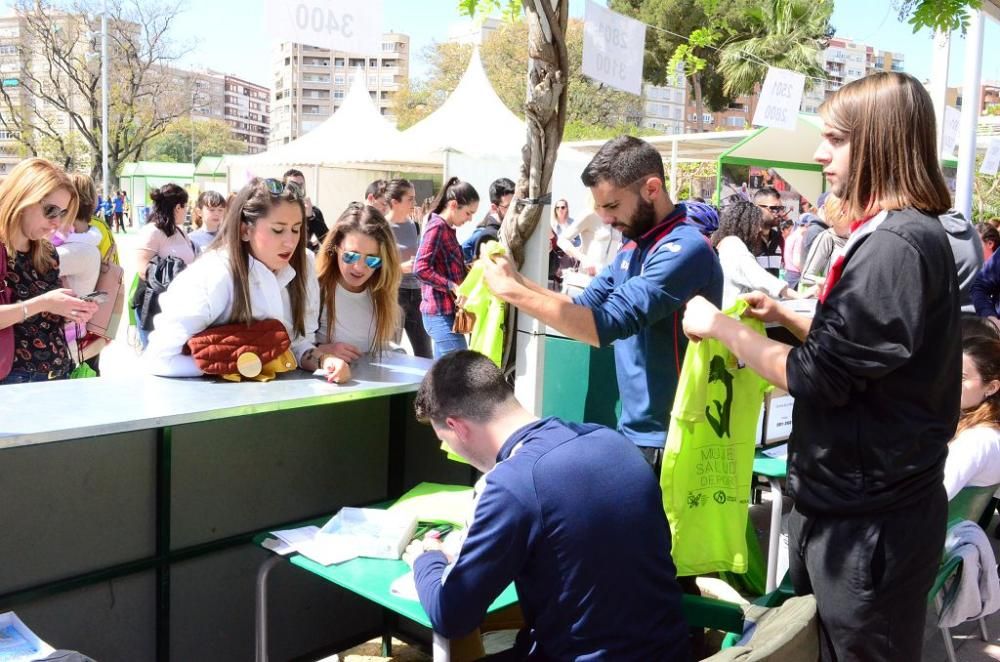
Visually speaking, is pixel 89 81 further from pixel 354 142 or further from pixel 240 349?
pixel 240 349

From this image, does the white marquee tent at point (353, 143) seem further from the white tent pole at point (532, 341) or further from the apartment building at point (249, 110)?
the apartment building at point (249, 110)

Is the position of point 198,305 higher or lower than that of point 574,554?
higher

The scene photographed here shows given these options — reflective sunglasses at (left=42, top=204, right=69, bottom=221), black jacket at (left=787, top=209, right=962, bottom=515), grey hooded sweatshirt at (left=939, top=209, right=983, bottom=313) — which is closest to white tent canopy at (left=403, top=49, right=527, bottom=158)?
grey hooded sweatshirt at (left=939, top=209, right=983, bottom=313)

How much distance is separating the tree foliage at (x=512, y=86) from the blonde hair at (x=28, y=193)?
39052mm

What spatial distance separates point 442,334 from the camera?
604 cm

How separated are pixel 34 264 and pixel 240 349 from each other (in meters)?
1.29

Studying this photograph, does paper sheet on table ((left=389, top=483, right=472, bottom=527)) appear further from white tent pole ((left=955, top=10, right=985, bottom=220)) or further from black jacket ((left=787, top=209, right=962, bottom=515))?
A: white tent pole ((left=955, top=10, right=985, bottom=220))

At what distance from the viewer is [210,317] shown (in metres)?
2.87

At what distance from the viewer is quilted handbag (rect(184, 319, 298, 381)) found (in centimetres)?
285

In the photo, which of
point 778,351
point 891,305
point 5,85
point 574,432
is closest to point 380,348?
point 574,432

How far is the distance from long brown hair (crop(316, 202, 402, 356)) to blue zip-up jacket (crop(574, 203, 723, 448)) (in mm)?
1009

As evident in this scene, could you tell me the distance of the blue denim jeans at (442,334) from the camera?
5926 millimetres

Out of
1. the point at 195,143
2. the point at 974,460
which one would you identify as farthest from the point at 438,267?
the point at 195,143

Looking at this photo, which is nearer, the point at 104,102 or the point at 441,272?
the point at 441,272
